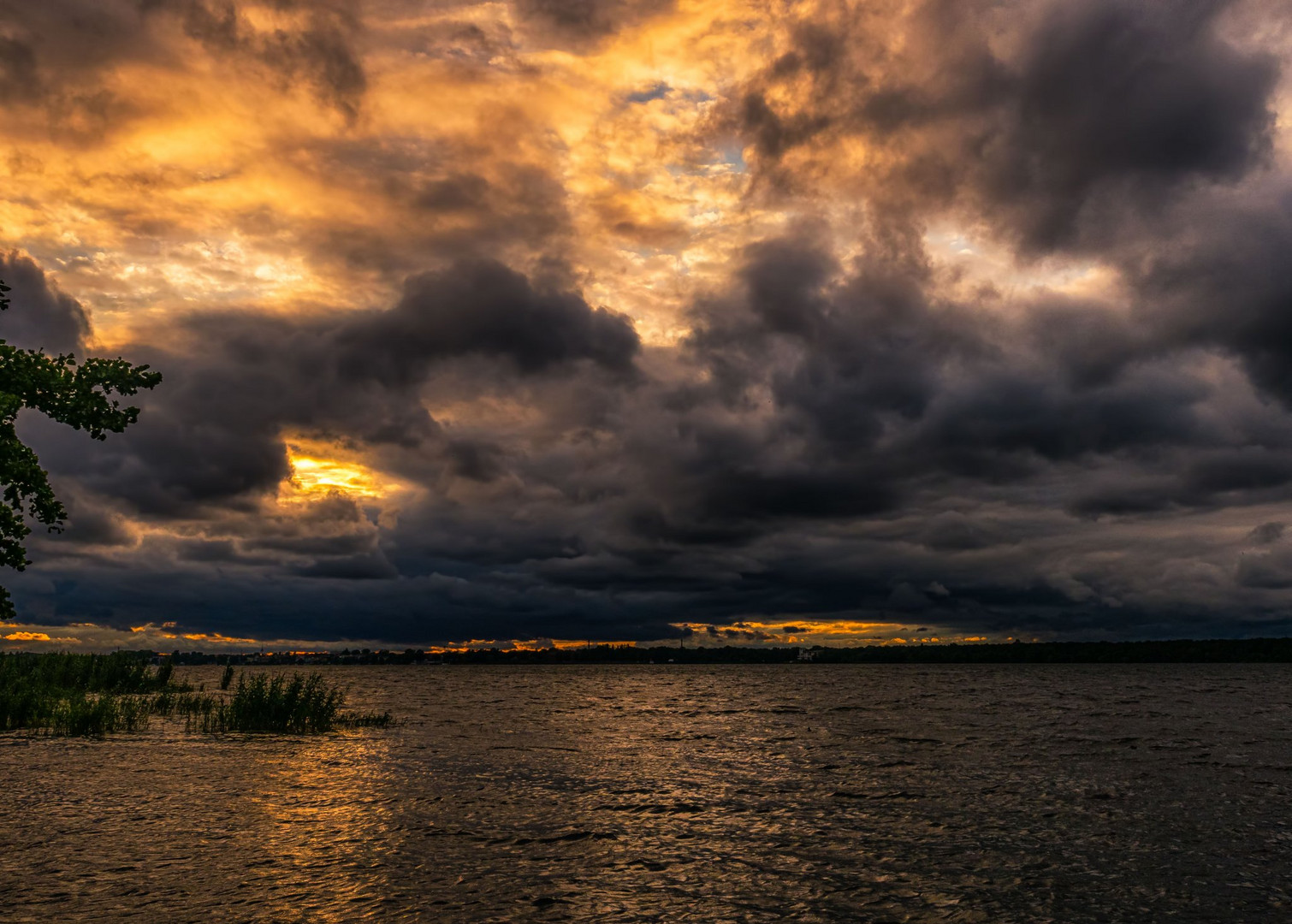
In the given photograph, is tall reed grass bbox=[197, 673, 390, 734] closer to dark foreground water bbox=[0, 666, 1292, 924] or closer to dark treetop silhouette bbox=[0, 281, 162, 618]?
dark foreground water bbox=[0, 666, 1292, 924]

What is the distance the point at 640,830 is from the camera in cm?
2222

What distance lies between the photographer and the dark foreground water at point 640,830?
15.5 m

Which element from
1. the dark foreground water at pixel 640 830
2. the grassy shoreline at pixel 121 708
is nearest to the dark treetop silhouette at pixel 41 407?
the dark foreground water at pixel 640 830

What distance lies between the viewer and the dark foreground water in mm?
15461


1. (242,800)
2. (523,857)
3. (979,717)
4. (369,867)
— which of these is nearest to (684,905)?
(523,857)

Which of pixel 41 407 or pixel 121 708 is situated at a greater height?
pixel 41 407

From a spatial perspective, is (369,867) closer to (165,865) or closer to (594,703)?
(165,865)

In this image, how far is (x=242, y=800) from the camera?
24000 millimetres

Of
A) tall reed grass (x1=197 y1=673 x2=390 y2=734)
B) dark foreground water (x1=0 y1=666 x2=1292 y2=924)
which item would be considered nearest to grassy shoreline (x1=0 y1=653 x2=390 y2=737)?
tall reed grass (x1=197 y1=673 x2=390 y2=734)

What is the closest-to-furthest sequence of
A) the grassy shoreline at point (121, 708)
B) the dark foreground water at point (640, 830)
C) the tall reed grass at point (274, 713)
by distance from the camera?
the dark foreground water at point (640, 830), the grassy shoreline at point (121, 708), the tall reed grass at point (274, 713)

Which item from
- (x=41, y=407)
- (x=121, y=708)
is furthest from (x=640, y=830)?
(x=121, y=708)

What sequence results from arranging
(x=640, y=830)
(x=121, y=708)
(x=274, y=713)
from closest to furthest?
(x=640, y=830) → (x=274, y=713) → (x=121, y=708)

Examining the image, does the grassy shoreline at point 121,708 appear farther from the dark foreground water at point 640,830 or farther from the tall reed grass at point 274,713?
the dark foreground water at point 640,830

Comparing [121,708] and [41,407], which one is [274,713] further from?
[41,407]
